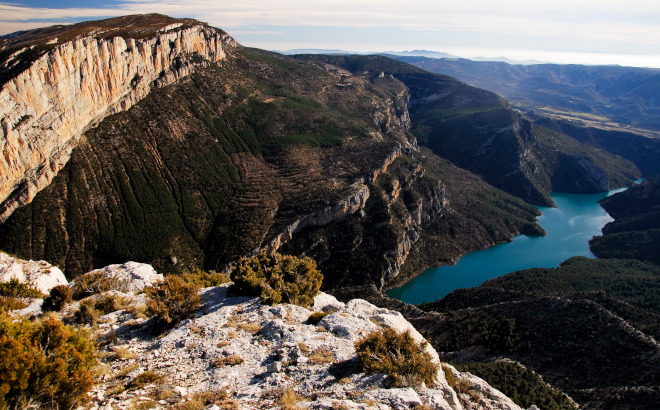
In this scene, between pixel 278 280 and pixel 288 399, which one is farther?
pixel 278 280

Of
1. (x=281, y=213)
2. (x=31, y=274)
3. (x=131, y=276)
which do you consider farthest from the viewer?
(x=281, y=213)

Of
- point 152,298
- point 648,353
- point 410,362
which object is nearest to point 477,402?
point 410,362

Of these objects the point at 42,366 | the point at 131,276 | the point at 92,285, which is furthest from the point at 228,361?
the point at 131,276

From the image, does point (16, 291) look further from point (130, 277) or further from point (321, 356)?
point (321, 356)

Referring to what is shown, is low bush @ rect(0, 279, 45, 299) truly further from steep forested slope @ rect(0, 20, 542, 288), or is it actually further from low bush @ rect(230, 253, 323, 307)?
steep forested slope @ rect(0, 20, 542, 288)

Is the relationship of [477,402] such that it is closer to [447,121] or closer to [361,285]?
[361,285]

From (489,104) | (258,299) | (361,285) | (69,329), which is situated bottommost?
(361,285)
